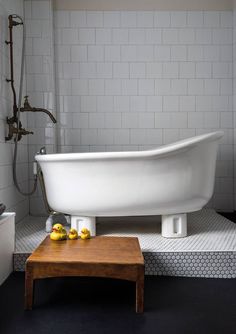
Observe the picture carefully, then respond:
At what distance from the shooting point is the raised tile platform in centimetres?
196

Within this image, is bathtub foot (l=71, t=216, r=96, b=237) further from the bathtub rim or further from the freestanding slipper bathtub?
the bathtub rim

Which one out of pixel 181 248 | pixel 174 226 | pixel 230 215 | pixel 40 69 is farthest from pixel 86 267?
pixel 40 69

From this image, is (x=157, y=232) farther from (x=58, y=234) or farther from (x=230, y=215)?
(x=230, y=215)

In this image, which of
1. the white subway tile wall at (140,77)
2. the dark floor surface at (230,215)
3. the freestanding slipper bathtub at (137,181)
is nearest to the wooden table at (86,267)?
the freestanding slipper bathtub at (137,181)

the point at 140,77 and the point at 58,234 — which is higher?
the point at 140,77

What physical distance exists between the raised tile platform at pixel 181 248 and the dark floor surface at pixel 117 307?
0.21 feet

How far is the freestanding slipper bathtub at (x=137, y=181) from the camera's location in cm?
215

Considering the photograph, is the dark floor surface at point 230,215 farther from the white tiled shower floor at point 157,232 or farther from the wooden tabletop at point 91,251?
the wooden tabletop at point 91,251

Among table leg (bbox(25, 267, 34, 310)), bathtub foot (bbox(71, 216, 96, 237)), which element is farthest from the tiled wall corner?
table leg (bbox(25, 267, 34, 310))

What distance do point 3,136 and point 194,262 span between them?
1.60 metres

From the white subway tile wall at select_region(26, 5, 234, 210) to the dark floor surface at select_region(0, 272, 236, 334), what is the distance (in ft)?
5.63

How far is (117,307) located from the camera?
1.58 m

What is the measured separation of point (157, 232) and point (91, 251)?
2.80 ft

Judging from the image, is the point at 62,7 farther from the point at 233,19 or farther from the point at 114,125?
the point at 233,19
